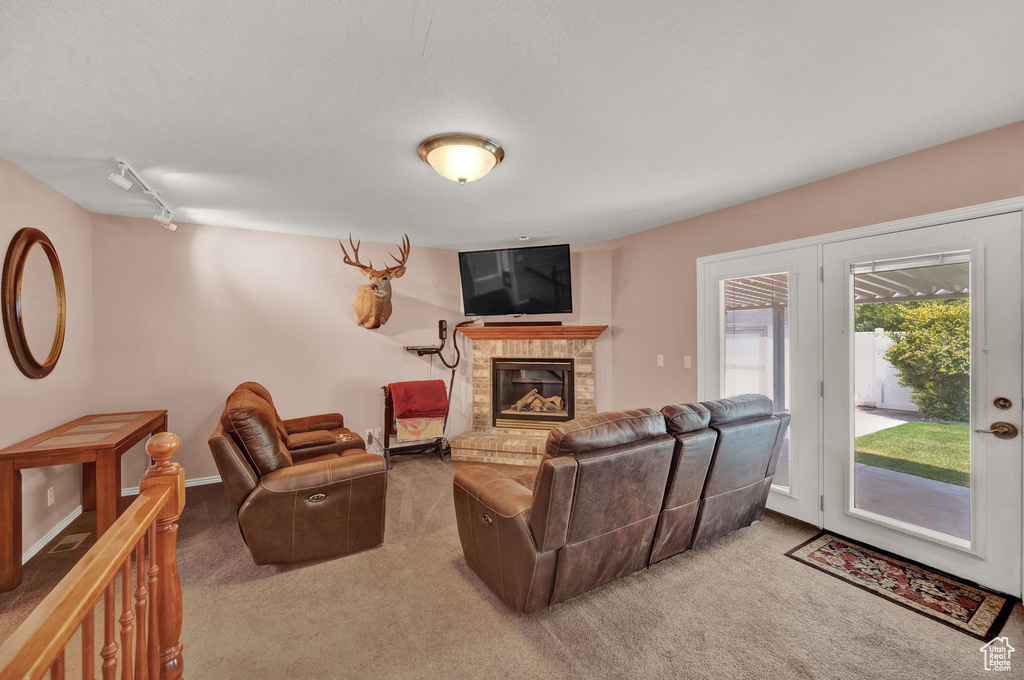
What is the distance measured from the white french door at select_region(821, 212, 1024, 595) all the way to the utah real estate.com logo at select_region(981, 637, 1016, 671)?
0.49 m

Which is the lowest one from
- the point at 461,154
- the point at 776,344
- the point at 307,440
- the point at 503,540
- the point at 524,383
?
the point at 503,540

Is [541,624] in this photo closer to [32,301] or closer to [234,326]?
[32,301]

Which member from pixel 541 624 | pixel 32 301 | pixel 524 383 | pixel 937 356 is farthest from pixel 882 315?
pixel 32 301

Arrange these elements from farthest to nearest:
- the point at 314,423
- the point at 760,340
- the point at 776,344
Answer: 1. the point at 314,423
2. the point at 760,340
3. the point at 776,344

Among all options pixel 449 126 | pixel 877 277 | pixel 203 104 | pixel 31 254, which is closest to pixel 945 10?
pixel 877 277

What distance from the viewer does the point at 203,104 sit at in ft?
6.30

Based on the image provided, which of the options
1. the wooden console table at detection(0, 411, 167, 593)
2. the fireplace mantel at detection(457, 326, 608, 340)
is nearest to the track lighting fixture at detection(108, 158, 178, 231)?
the wooden console table at detection(0, 411, 167, 593)

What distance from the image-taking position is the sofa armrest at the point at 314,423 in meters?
3.88

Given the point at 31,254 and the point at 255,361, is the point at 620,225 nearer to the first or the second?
the point at 255,361

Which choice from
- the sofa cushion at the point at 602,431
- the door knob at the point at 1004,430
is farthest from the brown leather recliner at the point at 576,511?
the door knob at the point at 1004,430

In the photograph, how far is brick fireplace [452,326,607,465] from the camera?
4719 millimetres

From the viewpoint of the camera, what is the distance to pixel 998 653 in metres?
1.84

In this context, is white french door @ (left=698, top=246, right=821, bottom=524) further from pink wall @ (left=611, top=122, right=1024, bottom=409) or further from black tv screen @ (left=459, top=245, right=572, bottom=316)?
black tv screen @ (left=459, top=245, right=572, bottom=316)

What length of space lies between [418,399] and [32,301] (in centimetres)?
284
